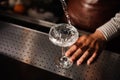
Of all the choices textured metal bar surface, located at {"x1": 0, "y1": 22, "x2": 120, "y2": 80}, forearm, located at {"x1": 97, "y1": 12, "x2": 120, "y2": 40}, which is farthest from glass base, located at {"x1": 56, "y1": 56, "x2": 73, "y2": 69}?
forearm, located at {"x1": 97, "y1": 12, "x2": 120, "y2": 40}

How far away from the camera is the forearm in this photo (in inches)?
36.3

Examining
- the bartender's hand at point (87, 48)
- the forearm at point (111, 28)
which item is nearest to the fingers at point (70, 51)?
the bartender's hand at point (87, 48)

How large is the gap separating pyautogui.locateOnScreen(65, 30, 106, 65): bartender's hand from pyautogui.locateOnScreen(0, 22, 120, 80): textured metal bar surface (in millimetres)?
24

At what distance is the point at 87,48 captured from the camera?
→ 2.81 feet

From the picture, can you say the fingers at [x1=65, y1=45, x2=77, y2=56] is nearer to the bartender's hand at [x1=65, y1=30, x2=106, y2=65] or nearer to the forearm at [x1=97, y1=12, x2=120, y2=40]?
the bartender's hand at [x1=65, y1=30, x2=106, y2=65]

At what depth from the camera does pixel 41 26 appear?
1046mm

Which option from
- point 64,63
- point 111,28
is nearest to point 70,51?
point 64,63

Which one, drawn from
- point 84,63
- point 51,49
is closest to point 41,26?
point 51,49

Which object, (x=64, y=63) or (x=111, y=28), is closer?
(x=64, y=63)

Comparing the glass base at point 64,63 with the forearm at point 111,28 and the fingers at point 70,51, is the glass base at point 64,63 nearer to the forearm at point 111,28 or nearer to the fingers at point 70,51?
the fingers at point 70,51

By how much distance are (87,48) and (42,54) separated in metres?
0.18

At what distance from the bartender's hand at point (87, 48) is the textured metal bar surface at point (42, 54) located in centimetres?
2

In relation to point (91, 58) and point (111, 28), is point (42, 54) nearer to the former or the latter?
point (91, 58)

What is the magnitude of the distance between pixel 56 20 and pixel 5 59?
20.4 inches
